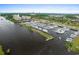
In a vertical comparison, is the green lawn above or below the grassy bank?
below

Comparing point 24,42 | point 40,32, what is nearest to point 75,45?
point 40,32

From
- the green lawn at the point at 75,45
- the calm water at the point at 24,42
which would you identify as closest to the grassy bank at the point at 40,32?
the calm water at the point at 24,42

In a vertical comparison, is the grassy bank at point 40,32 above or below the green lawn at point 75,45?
above

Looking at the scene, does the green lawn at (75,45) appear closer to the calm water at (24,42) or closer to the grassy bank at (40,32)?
the calm water at (24,42)

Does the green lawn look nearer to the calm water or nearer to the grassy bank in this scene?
the calm water

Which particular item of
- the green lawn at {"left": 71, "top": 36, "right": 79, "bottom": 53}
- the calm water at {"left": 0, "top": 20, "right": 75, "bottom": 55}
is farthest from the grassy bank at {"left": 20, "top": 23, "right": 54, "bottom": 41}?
Answer: the green lawn at {"left": 71, "top": 36, "right": 79, "bottom": 53}

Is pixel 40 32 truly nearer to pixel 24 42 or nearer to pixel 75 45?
pixel 24 42

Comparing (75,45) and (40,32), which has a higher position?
(40,32)
